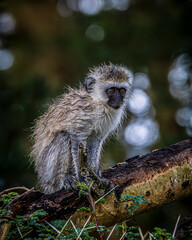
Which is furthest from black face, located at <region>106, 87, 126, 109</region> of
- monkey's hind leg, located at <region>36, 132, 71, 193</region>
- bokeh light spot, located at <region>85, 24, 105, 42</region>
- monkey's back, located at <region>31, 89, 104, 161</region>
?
bokeh light spot, located at <region>85, 24, 105, 42</region>

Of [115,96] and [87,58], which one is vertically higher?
[87,58]

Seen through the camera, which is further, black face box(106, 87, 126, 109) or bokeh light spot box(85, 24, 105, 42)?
bokeh light spot box(85, 24, 105, 42)

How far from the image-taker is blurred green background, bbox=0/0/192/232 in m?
8.10

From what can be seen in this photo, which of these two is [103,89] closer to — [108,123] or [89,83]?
[89,83]

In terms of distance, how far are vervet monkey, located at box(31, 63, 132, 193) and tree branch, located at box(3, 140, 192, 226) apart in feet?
2.30

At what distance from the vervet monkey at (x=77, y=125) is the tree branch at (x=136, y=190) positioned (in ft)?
2.30

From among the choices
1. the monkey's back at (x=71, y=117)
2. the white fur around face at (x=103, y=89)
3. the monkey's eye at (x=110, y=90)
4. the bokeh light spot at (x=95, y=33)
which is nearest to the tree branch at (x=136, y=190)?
the monkey's back at (x=71, y=117)

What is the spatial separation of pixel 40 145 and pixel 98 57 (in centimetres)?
637

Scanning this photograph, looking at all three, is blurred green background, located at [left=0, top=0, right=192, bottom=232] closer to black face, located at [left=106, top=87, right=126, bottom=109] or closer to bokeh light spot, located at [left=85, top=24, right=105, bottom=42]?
bokeh light spot, located at [left=85, top=24, right=105, bottom=42]

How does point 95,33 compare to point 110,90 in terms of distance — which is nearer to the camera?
point 110,90

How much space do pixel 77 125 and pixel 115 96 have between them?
939 mm

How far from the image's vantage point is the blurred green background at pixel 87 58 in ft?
26.6

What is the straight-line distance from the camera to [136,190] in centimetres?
354

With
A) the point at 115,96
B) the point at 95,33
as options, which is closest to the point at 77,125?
the point at 115,96
